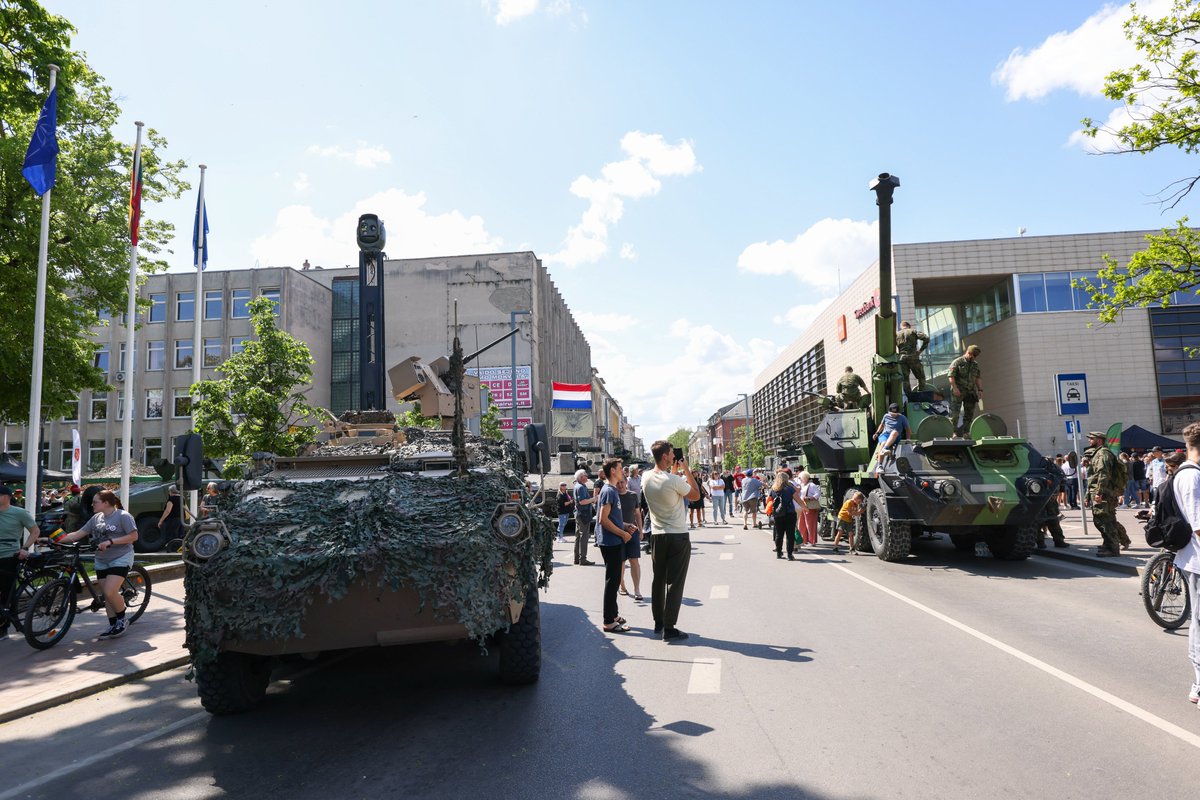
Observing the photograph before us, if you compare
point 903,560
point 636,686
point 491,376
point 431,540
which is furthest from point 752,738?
point 491,376

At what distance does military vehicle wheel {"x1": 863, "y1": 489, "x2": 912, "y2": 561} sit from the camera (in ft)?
39.1

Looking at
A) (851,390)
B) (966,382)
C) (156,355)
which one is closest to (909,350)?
(966,382)

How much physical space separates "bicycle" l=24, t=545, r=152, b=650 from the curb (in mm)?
1743

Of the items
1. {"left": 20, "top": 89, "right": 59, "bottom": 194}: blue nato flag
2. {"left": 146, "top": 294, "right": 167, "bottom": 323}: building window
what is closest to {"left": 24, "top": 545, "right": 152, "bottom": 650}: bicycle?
{"left": 20, "top": 89, "right": 59, "bottom": 194}: blue nato flag

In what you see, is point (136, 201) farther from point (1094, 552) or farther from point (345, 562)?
point (1094, 552)

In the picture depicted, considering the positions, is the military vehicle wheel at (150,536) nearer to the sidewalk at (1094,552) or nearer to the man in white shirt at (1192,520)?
the sidewalk at (1094,552)

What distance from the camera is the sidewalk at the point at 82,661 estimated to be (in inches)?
244

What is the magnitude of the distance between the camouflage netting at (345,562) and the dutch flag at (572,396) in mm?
43552

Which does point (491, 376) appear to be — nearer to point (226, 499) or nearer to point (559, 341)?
point (559, 341)

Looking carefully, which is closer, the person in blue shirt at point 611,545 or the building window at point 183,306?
the person in blue shirt at point 611,545

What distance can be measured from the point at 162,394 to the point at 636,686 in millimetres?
48098

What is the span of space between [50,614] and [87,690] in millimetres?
2295

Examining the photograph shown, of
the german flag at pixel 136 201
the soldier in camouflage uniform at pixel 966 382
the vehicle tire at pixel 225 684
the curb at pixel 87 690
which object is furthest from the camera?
the german flag at pixel 136 201

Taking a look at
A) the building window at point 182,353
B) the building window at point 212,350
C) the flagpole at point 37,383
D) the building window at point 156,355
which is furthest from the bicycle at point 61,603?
the building window at point 156,355
